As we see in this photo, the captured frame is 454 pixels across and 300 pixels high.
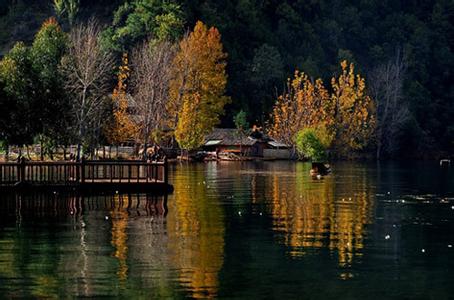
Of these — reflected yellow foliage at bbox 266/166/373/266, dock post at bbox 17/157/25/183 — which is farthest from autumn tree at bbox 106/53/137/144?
dock post at bbox 17/157/25/183

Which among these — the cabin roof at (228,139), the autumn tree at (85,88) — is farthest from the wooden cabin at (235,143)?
the autumn tree at (85,88)

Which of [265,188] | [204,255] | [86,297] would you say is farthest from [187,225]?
[265,188]

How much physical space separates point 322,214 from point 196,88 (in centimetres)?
9287

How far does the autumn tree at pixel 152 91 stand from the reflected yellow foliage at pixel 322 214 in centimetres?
4937

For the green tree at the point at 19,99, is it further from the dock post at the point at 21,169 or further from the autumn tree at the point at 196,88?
the autumn tree at the point at 196,88

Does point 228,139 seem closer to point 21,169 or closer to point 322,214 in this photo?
point 21,169

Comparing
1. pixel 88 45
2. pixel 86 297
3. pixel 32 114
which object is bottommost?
pixel 86 297

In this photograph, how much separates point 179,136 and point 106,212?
8661cm

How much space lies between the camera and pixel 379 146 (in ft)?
604

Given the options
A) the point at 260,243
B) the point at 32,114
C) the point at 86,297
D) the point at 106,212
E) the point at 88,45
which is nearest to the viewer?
the point at 86,297

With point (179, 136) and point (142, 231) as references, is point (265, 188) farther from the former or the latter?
point (179, 136)

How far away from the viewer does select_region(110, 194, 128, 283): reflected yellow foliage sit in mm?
39781

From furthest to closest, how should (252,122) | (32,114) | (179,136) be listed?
(252,122), (179,136), (32,114)

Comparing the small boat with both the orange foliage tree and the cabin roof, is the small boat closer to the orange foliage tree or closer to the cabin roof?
the orange foliage tree
